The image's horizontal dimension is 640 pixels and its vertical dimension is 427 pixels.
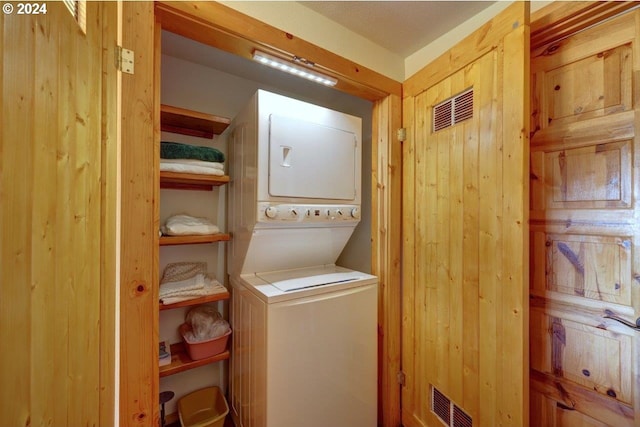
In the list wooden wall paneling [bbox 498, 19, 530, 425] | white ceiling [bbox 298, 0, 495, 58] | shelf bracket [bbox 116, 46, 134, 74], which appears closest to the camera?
shelf bracket [bbox 116, 46, 134, 74]

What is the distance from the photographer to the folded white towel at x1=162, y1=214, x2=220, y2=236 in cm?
153

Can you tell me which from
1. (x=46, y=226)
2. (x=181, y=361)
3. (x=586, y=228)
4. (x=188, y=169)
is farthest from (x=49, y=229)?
(x=586, y=228)

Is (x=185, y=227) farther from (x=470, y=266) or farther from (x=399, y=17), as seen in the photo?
(x=399, y=17)

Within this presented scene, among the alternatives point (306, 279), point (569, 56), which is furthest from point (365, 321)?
point (569, 56)

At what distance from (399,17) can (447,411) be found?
2.32m

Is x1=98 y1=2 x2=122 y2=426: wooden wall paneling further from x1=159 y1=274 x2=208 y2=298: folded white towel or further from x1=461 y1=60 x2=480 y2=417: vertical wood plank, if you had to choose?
x1=461 y1=60 x2=480 y2=417: vertical wood plank

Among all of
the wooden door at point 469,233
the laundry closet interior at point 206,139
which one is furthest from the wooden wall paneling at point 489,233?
the laundry closet interior at point 206,139

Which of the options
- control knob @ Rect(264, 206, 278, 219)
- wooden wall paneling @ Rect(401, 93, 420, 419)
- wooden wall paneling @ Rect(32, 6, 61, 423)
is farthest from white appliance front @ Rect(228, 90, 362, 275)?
wooden wall paneling @ Rect(32, 6, 61, 423)

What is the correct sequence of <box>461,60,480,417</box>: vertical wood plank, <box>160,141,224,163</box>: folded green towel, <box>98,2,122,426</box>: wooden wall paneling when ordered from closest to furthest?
1. <box>98,2,122,426</box>: wooden wall paneling
2. <box>461,60,480,417</box>: vertical wood plank
3. <box>160,141,224,163</box>: folded green towel

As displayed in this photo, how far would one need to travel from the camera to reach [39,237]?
1.77ft

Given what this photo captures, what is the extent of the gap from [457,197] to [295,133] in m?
0.99

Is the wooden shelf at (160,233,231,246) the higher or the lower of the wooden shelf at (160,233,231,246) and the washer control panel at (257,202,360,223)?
the lower

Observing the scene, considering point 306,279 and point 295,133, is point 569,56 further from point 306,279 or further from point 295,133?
point 306,279

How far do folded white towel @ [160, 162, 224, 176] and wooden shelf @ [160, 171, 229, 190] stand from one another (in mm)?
22
